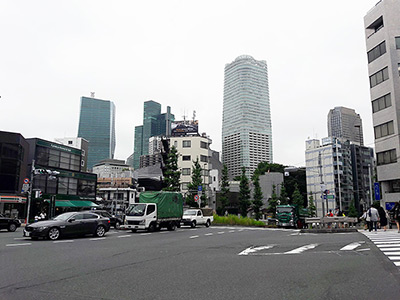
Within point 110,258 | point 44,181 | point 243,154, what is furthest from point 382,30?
point 243,154

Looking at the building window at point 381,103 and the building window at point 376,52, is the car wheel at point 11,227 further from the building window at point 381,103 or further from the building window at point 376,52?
the building window at point 376,52

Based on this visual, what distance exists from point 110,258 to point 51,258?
5.54 ft

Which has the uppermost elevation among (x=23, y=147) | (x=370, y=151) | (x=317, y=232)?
(x=370, y=151)

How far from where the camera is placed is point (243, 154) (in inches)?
6688

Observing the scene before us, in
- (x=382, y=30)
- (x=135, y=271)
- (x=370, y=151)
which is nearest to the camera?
(x=135, y=271)

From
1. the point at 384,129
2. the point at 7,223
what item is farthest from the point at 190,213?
the point at 384,129

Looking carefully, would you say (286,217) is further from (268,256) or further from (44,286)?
(44,286)

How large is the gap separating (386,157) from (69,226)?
1420 inches

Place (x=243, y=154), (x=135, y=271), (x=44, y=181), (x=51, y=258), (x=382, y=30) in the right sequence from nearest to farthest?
(x=135, y=271) → (x=51, y=258) → (x=382, y=30) → (x=44, y=181) → (x=243, y=154)

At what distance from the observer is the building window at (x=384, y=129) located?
3897cm

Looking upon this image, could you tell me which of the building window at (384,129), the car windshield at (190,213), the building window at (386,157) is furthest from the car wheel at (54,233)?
the building window at (384,129)

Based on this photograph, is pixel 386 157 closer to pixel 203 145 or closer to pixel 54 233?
pixel 54 233

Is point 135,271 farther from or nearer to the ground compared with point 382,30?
nearer to the ground

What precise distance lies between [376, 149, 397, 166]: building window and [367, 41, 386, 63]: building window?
11.5 m
